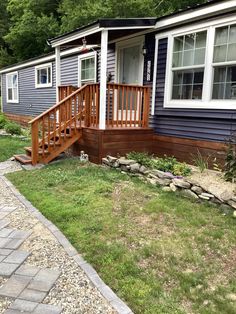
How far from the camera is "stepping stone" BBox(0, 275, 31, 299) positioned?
2.46 m

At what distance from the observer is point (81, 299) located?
2451 mm

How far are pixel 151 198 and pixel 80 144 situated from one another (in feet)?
10.5

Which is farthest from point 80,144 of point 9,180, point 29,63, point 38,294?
point 29,63

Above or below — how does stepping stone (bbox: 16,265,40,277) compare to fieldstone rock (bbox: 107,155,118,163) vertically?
below

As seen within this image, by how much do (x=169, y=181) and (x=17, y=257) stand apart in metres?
2.84

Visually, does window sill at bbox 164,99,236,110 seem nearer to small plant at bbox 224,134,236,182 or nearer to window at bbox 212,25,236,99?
window at bbox 212,25,236,99

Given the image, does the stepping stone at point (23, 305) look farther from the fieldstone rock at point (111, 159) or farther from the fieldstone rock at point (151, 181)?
the fieldstone rock at point (111, 159)

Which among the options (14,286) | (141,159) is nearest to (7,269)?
(14,286)

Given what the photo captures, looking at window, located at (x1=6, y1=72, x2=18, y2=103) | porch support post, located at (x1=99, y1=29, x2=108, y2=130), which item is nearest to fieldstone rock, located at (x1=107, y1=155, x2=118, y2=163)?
porch support post, located at (x1=99, y1=29, x2=108, y2=130)

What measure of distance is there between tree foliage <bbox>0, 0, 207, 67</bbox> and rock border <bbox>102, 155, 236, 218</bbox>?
1332 centimetres

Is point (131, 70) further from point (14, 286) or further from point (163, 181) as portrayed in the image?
point (14, 286)

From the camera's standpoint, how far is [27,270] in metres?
2.81

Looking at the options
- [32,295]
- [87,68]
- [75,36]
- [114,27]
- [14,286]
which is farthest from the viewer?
[87,68]

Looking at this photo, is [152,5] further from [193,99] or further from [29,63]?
[193,99]
